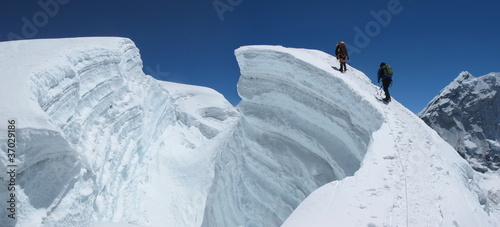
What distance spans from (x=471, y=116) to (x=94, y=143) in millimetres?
40154

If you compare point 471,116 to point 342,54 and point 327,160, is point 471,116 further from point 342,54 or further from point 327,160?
point 327,160

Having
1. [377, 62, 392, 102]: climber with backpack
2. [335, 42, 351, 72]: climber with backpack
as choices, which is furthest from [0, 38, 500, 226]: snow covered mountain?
[377, 62, 392, 102]: climber with backpack

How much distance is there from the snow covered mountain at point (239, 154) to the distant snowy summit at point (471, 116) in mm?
31456

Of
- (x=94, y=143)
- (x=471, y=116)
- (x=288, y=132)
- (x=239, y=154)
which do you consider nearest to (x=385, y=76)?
(x=288, y=132)

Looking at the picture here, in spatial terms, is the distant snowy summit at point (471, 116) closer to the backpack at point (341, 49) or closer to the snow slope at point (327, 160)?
the backpack at point (341, 49)

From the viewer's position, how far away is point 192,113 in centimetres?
2661

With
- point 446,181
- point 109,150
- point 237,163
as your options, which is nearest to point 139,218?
point 109,150

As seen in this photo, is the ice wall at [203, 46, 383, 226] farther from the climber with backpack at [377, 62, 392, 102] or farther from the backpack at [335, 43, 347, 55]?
the climber with backpack at [377, 62, 392, 102]

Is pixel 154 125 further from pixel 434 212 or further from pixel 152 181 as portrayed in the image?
Answer: pixel 434 212

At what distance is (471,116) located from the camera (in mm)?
34156

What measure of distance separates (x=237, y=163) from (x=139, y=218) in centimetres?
521

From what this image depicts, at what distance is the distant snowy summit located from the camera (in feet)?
108

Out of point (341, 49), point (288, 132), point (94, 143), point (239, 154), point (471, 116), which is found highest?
point (471, 116)

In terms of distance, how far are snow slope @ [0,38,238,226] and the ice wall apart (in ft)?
13.4
